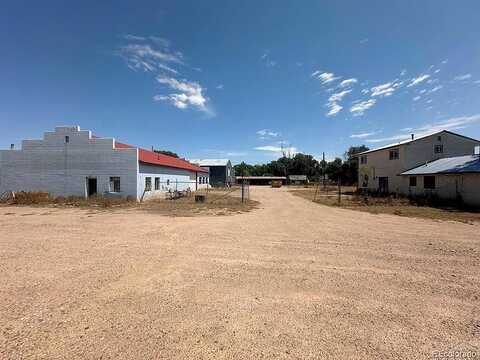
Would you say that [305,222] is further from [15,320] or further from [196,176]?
[196,176]

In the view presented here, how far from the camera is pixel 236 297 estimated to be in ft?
14.8

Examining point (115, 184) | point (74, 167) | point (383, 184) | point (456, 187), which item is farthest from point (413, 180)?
point (74, 167)

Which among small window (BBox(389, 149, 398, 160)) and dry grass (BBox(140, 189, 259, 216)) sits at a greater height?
small window (BBox(389, 149, 398, 160))

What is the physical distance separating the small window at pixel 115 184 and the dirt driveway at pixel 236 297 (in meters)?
13.9

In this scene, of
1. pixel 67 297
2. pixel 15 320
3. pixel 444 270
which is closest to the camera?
pixel 15 320

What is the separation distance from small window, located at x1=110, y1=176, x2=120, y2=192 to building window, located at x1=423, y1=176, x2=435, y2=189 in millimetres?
30547

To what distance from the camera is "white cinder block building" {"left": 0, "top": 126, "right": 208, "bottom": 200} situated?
22000 mm

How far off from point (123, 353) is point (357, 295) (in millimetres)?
3965

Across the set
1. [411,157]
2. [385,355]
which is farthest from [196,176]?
[385,355]

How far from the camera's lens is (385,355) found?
3.00m

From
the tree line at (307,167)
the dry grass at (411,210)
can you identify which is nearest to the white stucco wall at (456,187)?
the dry grass at (411,210)

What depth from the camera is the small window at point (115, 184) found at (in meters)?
22.2

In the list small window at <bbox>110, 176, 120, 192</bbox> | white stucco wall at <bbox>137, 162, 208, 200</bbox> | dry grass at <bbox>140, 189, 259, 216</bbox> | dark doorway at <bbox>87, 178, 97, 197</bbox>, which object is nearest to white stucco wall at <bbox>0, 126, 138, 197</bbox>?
small window at <bbox>110, 176, 120, 192</bbox>

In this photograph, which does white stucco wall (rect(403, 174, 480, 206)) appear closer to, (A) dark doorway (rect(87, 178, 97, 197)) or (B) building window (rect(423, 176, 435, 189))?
(B) building window (rect(423, 176, 435, 189))
